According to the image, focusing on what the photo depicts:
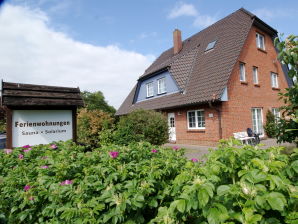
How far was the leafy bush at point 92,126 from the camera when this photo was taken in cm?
964

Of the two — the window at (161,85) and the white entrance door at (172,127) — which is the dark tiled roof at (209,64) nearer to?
the window at (161,85)

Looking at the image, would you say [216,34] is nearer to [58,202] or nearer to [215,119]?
[215,119]

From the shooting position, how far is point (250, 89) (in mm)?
13711

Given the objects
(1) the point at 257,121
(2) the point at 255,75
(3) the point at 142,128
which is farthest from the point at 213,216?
(2) the point at 255,75

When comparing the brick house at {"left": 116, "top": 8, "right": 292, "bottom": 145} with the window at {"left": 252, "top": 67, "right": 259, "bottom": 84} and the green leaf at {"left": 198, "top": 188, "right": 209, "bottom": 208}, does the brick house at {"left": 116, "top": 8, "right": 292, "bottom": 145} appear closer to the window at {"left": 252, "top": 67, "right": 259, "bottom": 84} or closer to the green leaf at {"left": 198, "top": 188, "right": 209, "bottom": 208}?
the window at {"left": 252, "top": 67, "right": 259, "bottom": 84}

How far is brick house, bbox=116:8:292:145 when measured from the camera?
1194 centimetres

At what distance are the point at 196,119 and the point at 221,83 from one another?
9.38 ft

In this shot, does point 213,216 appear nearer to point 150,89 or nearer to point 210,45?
point 210,45

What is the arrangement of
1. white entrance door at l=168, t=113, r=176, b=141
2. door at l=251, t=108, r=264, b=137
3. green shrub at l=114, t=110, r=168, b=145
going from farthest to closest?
white entrance door at l=168, t=113, r=176, b=141 < door at l=251, t=108, r=264, b=137 < green shrub at l=114, t=110, r=168, b=145

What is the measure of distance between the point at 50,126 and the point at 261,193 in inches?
231

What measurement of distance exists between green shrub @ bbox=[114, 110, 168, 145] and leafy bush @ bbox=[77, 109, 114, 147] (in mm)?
1359

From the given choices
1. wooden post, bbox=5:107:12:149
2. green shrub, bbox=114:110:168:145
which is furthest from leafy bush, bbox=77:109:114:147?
wooden post, bbox=5:107:12:149

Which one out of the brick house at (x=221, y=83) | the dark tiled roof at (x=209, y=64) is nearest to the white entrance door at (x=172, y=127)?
the brick house at (x=221, y=83)

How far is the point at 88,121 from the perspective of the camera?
9.90 m
